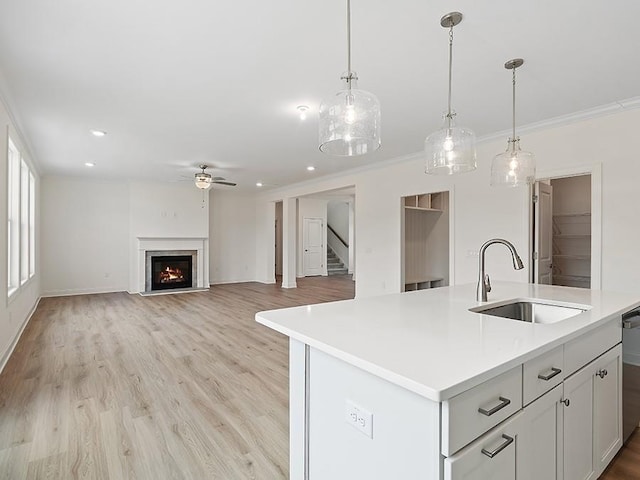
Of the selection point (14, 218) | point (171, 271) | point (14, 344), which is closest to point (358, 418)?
point (14, 344)

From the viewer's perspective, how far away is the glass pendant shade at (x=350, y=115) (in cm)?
181

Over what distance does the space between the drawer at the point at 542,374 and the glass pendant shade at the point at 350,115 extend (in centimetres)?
130

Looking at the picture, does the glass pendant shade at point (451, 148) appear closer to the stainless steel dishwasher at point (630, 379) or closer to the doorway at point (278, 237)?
the stainless steel dishwasher at point (630, 379)

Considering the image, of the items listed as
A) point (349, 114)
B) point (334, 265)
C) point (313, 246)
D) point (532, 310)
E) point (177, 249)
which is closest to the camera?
point (349, 114)

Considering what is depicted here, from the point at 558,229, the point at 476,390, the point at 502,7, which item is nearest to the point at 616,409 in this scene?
the point at 476,390

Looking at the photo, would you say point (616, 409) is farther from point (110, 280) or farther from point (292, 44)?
point (110, 280)

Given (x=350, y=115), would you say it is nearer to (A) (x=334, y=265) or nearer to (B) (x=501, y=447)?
(B) (x=501, y=447)

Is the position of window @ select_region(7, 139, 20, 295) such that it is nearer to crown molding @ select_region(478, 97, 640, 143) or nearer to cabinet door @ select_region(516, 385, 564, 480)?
cabinet door @ select_region(516, 385, 564, 480)

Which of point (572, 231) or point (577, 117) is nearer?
point (577, 117)

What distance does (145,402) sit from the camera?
2680 millimetres

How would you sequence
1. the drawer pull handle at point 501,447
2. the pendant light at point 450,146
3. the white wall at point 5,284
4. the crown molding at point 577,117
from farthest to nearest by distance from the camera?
the crown molding at point 577,117 < the white wall at point 5,284 < the pendant light at point 450,146 < the drawer pull handle at point 501,447

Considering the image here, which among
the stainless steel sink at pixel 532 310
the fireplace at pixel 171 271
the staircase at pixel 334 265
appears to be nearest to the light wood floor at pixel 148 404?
the stainless steel sink at pixel 532 310

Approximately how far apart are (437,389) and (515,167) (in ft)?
8.07

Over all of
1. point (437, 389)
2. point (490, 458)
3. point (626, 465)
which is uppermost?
point (437, 389)
